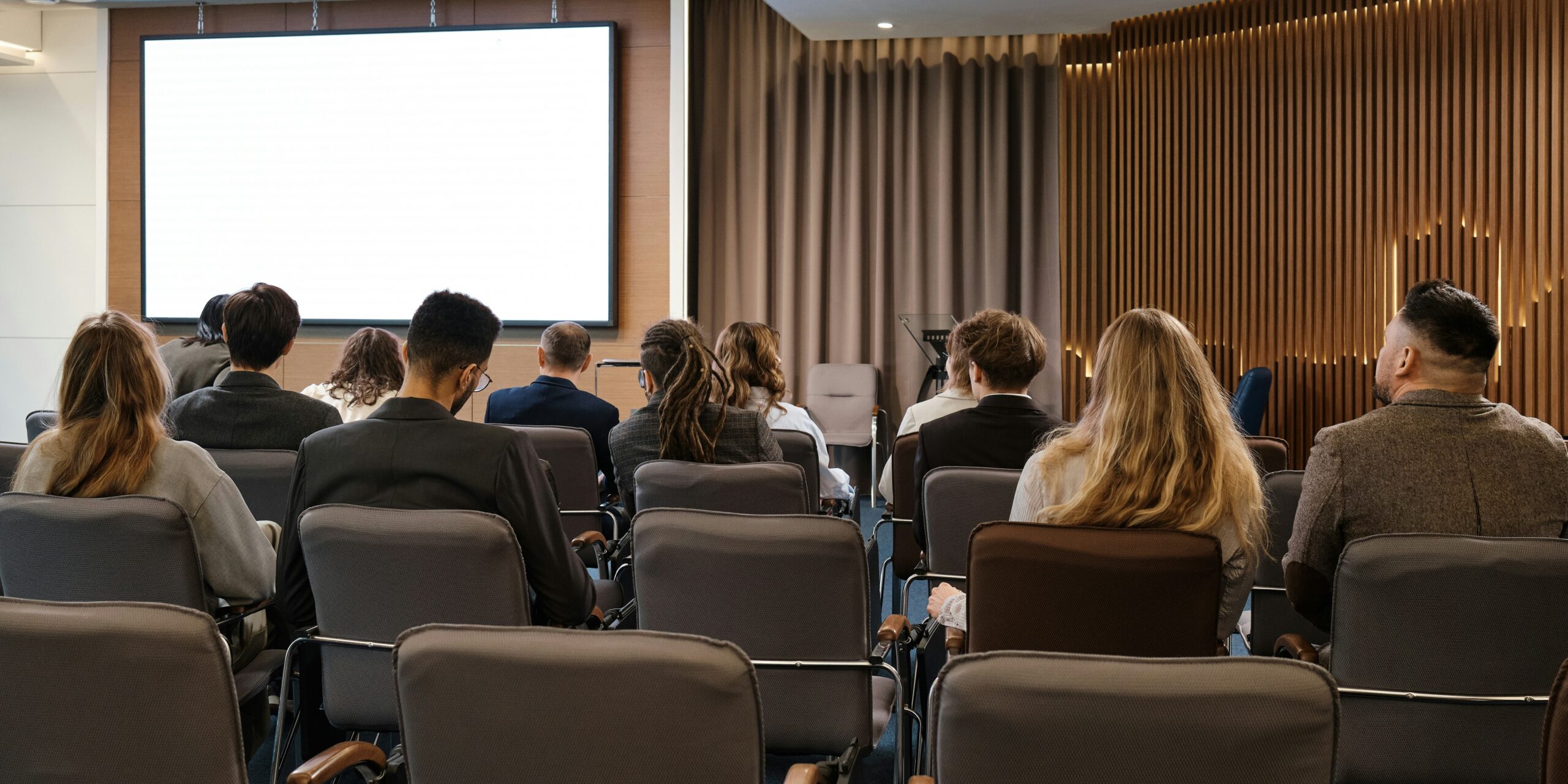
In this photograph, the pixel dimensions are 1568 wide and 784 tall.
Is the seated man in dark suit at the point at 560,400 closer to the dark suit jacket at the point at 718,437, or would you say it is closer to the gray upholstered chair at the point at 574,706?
the dark suit jacket at the point at 718,437

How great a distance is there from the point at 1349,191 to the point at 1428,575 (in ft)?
16.2

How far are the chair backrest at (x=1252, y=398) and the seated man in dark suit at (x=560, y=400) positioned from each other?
3560 millimetres

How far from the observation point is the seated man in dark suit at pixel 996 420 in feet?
9.96

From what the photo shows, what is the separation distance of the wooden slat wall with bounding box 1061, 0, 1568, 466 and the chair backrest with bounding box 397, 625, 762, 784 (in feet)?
17.8

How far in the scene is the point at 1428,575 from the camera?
5.78ft

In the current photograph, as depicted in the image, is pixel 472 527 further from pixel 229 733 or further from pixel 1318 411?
pixel 1318 411

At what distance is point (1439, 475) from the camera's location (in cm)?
A: 211

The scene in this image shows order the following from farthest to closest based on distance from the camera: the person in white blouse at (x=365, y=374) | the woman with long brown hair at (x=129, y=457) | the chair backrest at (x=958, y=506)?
the person in white blouse at (x=365, y=374) < the chair backrest at (x=958, y=506) < the woman with long brown hair at (x=129, y=457)

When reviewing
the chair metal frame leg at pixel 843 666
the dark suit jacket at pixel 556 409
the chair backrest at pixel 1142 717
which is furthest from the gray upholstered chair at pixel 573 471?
the chair backrest at pixel 1142 717

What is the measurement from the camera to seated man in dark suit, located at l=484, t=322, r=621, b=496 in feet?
13.1

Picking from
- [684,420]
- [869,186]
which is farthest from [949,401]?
[869,186]

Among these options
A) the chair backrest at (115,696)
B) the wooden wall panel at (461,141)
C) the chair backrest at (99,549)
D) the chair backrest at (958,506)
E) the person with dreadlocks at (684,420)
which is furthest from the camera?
the wooden wall panel at (461,141)

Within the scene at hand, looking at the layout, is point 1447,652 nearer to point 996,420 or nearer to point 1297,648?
point 1297,648

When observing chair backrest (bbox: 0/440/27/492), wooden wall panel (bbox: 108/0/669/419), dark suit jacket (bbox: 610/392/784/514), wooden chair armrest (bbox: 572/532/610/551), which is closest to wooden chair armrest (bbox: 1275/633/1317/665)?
dark suit jacket (bbox: 610/392/784/514)
